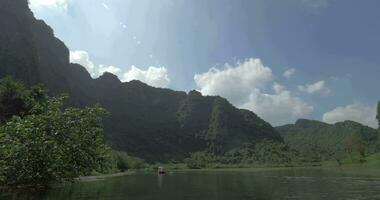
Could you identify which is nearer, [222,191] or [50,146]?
[50,146]

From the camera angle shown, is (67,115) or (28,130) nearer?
(28,130)

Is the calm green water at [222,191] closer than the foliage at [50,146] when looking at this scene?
No

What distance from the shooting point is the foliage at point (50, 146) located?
2538 cm

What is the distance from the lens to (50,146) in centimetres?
2539

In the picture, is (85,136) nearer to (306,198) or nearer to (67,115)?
(67,115)

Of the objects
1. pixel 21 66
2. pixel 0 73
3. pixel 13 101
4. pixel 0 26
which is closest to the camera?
pixel 13 101

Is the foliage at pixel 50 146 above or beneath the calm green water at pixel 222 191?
above

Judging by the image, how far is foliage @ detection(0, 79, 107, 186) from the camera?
25375mm

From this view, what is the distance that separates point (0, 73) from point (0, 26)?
140 ft

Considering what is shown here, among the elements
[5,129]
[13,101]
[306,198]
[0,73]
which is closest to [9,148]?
[5,129]

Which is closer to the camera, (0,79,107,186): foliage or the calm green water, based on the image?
(0,79,107,186): foliage

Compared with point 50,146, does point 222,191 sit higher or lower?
lower

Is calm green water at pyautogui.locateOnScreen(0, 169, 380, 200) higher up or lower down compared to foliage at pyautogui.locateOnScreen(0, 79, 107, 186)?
lower down

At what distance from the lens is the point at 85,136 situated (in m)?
27.8
